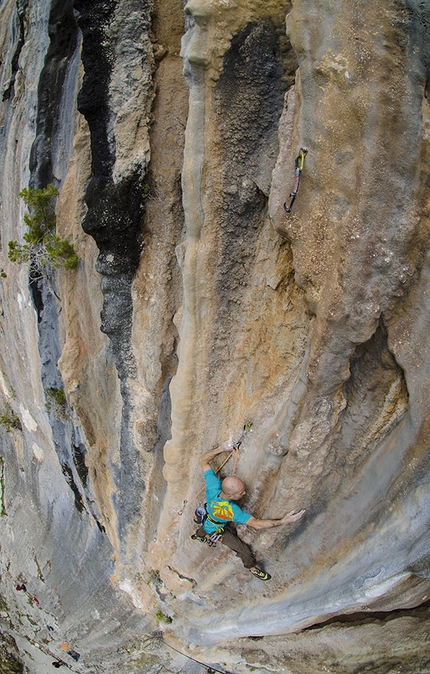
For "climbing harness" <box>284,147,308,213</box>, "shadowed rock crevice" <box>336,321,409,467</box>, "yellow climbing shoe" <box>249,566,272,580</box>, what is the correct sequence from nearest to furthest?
1. "climbing harness" <box>284,147,308,213</box>
2. "shadowed rock crevice" <box>336,321,409,467</box>
3. "yellow climbing shoe" <box>249,566,272,580</box>

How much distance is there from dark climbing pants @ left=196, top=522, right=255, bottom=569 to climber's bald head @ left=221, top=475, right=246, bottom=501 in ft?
2.07

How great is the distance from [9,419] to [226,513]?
16.6ft

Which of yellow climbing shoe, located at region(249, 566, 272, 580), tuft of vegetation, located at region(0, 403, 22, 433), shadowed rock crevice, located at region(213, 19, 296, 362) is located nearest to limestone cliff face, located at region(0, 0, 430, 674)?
shadowed rock crevice, located at region(213, 19, 296, 362)

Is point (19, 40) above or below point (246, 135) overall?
above

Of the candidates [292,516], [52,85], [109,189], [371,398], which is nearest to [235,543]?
[292,516]

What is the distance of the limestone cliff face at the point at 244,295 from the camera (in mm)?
2891

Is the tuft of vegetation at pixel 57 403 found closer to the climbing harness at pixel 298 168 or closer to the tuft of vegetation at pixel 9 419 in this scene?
the tuft of vegetation at pixel 9 419

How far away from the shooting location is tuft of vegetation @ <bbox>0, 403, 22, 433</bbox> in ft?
26.1

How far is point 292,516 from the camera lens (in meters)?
4.29

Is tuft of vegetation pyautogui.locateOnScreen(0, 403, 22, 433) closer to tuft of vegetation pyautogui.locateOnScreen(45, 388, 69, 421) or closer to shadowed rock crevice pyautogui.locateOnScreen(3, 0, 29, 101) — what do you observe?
tuft of vegetation pyautogui.locateOnScreen(45, 388, 69, 421)

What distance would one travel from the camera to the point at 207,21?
10.3 feet

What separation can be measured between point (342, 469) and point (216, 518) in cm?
127

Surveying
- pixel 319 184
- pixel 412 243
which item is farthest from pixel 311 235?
pixel 412 243

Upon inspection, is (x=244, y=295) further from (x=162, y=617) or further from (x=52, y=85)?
(x=162, y=617)
